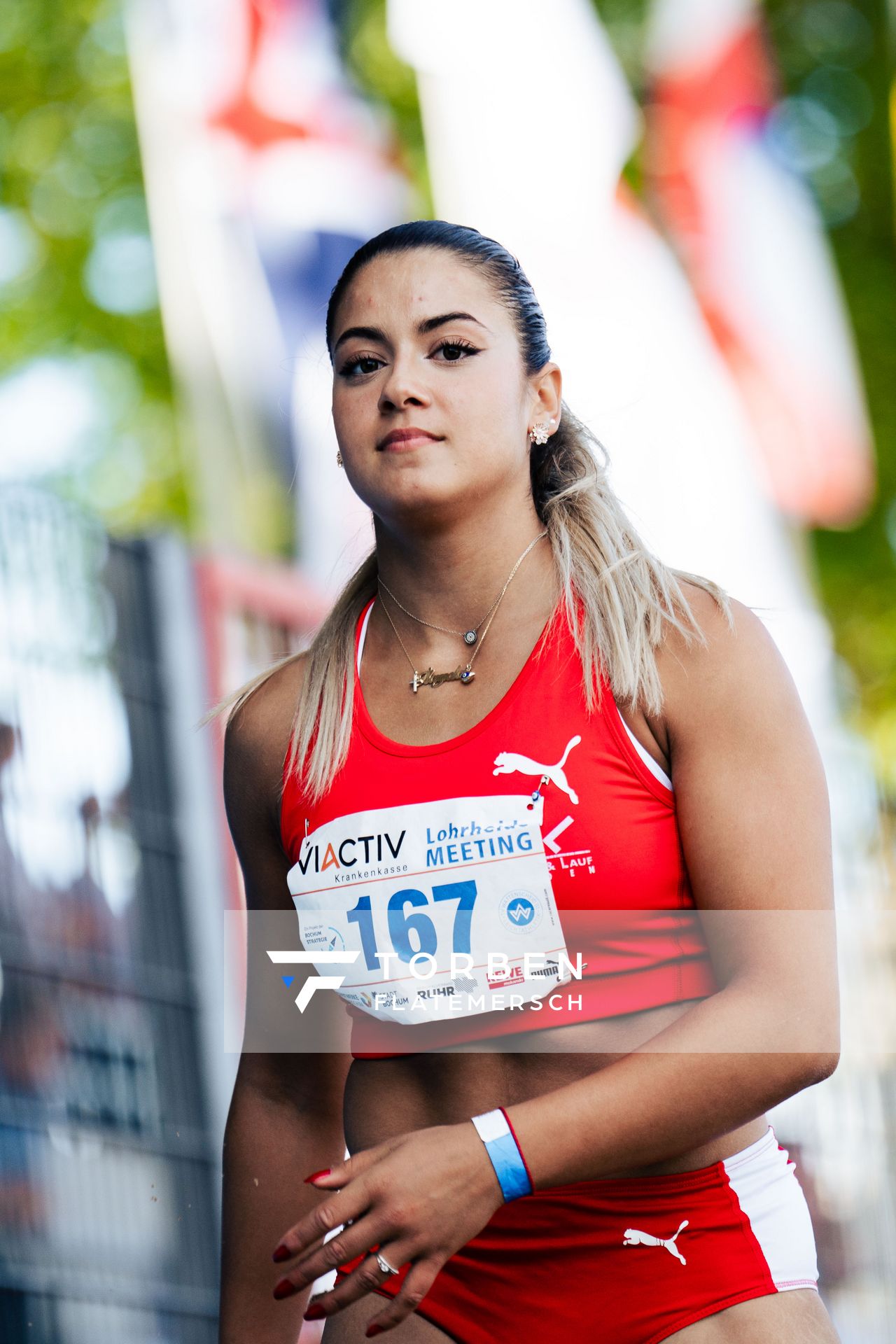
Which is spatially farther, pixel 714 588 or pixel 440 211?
pixel 440 211

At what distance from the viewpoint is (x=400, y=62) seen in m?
11.0

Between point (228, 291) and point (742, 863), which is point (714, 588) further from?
point (228, 291)

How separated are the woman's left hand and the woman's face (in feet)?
2.65

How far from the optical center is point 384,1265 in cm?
146

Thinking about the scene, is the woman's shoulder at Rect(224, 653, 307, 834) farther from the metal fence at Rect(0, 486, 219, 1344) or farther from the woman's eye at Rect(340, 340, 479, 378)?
the metal fence at Rect(0, 486, 219, 1344)

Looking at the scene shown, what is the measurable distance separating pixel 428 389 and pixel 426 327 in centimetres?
10

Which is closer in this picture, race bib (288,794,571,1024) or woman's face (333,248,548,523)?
race bib (288,794,571,1024)

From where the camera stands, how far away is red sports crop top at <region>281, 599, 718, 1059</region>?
1739mm

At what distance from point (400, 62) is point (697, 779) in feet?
33.8

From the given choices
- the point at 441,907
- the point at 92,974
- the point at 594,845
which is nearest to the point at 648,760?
the point at 594,845

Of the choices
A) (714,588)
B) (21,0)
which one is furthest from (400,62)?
(714,588)

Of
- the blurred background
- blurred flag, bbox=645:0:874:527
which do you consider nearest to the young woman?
the blurred background

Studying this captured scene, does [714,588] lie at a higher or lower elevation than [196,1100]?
higher

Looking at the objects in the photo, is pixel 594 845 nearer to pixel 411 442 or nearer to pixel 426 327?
pixel 411 442
